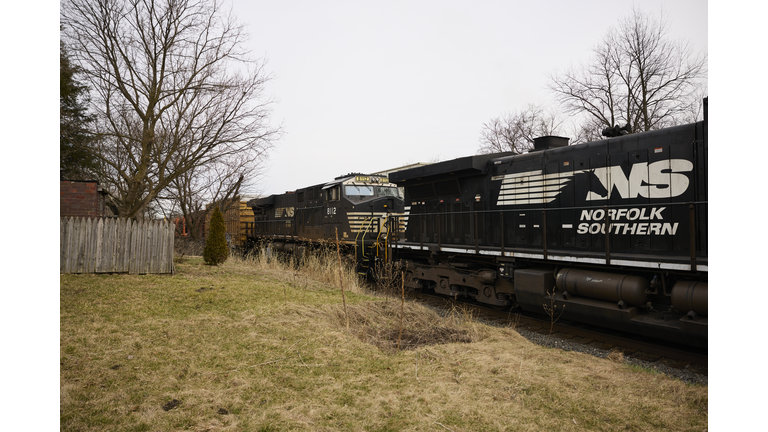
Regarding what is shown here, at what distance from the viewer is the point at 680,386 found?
14.1 ft

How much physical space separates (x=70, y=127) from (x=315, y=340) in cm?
970

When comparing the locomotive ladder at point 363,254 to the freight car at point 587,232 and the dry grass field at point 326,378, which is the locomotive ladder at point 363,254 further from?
the dry grass field at point 326,378

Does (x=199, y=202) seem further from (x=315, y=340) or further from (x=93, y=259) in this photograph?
(x=315, y=340)

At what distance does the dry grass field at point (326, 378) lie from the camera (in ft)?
11.2

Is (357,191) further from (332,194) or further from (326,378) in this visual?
(326,378)

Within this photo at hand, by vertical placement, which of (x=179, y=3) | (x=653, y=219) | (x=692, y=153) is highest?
(x=179, y=3)

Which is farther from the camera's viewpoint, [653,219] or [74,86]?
[74,86]

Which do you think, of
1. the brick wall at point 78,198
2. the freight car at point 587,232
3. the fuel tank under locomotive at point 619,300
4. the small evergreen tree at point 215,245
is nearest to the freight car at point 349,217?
the freight car at point 587,232

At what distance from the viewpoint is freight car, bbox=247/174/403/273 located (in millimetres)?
13234

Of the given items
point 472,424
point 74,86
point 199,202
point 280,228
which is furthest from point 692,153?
point 199,202

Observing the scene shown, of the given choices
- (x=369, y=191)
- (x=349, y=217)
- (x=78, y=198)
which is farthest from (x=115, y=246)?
(x=369, y=191)

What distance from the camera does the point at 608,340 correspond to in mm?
6785

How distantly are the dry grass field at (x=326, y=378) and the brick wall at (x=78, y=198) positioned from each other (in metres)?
7.21

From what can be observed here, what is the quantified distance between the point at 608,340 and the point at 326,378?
4.97 metres
